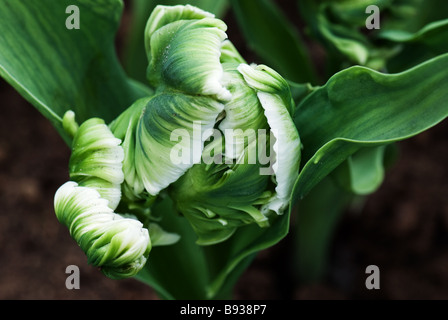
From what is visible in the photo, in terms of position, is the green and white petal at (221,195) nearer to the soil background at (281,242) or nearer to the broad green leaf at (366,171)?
the broad green leaf at (366,171)

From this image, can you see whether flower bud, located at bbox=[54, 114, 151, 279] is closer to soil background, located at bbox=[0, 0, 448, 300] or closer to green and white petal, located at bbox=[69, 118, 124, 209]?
green and white petal, located at bbox=[69, 118, 124, 209]

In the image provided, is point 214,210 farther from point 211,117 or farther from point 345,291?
point 345,291

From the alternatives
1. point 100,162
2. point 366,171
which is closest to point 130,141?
point 100,162

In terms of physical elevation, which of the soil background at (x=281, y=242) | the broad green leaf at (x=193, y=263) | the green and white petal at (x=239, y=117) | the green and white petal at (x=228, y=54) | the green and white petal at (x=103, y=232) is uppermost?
the green and white petal at (x=228, y=54)

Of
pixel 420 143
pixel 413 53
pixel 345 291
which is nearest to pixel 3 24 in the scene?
pixel 413 53

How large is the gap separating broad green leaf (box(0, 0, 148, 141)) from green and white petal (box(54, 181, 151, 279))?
96 millimetres

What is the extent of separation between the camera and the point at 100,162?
0.44 m

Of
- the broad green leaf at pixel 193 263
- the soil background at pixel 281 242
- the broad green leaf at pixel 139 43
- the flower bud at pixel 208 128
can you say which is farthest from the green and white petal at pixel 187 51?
the soil background at pixel 281 242

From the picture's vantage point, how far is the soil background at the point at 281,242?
2.88ft

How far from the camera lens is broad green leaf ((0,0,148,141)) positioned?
513mm

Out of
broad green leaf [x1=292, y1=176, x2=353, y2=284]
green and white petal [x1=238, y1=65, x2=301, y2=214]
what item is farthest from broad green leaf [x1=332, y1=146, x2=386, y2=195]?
green and white petal [x1=238, y1=65, x2=301, y2=214]

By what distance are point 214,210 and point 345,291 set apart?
1.69ft

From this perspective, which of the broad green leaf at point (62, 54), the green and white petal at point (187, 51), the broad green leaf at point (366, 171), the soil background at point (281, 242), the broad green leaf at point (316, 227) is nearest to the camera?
the green and white petal at point (187, 51)

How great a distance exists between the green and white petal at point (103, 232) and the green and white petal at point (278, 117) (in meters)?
0.11
